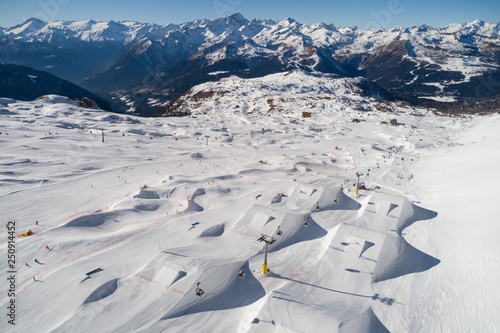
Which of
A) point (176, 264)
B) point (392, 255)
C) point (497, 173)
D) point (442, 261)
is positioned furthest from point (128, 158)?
point (497, 173)

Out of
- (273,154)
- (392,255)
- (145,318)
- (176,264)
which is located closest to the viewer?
(145,318)

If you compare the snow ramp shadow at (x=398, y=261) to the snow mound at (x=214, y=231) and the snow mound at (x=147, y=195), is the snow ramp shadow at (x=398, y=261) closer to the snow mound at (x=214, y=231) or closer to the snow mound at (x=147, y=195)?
the snow mound at (x=214, y=231)

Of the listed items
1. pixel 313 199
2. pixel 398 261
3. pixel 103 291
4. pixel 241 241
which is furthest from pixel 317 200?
pixel 103 291

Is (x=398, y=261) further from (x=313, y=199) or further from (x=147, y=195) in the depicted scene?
(x=147, y=195)

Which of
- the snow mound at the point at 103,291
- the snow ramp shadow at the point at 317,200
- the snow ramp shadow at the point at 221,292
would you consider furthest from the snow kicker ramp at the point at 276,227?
the snow mound at the point at 103,291

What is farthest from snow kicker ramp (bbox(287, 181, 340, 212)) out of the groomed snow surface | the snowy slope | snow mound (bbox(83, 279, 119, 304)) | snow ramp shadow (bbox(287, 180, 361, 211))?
the snowy slope

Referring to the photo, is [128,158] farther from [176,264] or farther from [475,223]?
[475,223]

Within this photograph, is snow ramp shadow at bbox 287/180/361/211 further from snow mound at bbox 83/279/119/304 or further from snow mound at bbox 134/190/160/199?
snow mound at bbox 83/279/119/304
